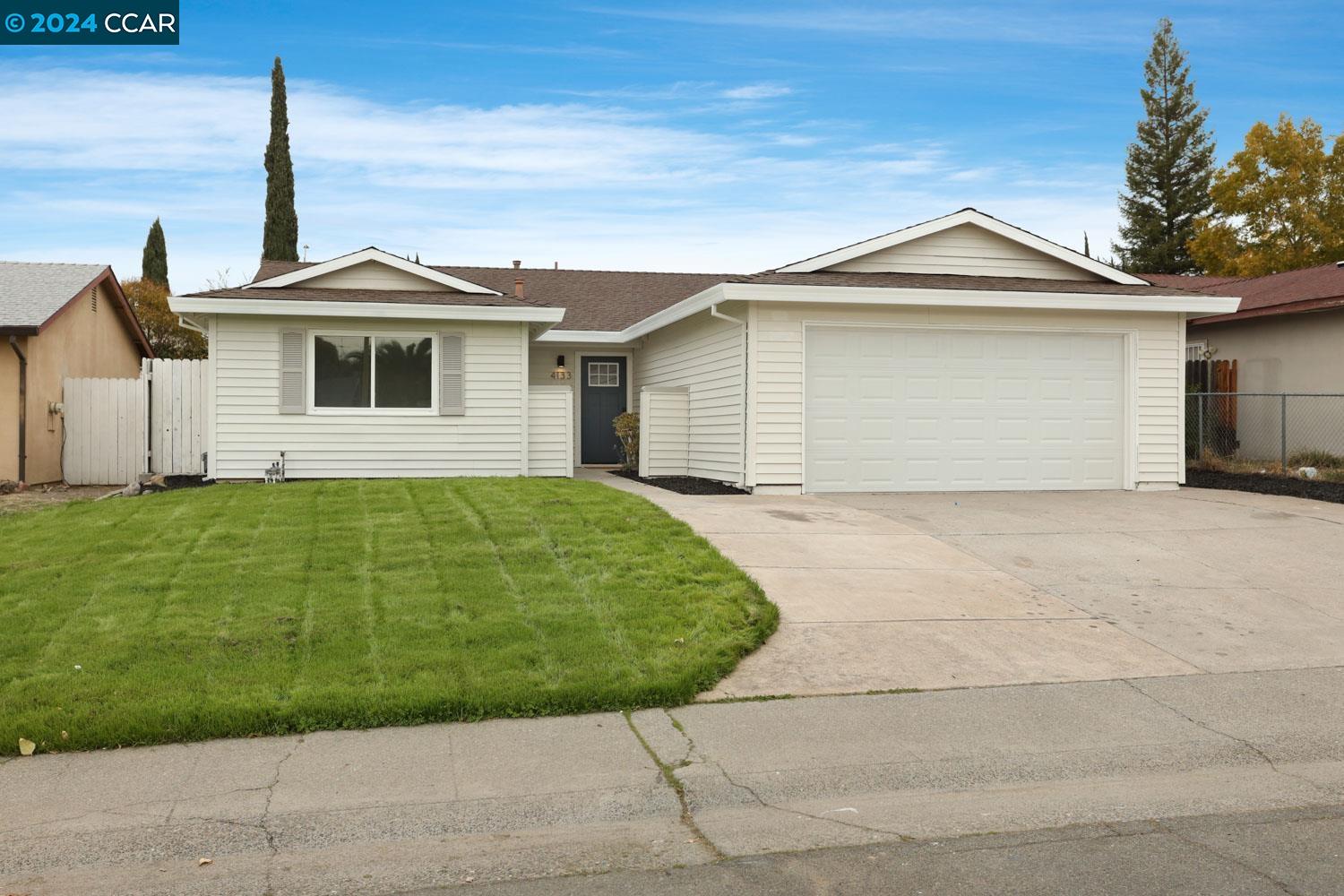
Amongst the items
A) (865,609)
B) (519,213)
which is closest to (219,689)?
(865,609)

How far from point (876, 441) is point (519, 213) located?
20.5m

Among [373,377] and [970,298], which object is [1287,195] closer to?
[970,298]

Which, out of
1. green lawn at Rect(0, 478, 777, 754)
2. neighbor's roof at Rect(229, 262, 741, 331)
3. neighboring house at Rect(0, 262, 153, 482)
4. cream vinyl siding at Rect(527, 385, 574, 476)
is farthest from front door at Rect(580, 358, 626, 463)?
green lawn at Rect(0, 478, 777, 754)

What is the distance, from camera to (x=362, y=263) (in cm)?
1656

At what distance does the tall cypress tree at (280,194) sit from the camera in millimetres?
31906

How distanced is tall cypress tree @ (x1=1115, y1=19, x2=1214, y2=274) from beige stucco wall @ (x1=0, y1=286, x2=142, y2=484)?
37.4 meters

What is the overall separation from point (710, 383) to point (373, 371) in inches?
189

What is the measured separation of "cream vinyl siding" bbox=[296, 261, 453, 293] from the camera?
54.2ft

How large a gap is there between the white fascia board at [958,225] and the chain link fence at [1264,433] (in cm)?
336

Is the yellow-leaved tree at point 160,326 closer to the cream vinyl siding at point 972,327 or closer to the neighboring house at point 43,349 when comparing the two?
the neighboring house at point 43,349

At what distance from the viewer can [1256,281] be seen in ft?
73.8

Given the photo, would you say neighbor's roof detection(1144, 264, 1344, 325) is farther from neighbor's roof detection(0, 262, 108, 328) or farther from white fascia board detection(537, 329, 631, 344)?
neighbor's roof detection(0, 262, 108, 328)

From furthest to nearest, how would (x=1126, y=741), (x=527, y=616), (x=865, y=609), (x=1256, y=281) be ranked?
(x=1256, y=281) < (x=865, y=609) < (x=527, y=616) < (x=1126, y=741)

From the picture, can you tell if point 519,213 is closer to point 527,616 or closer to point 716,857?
point 527,616
